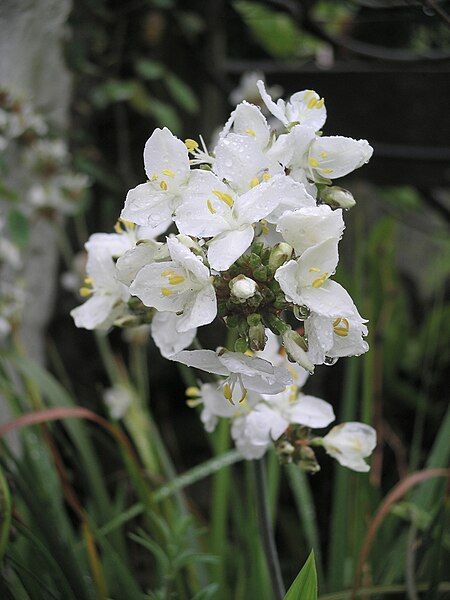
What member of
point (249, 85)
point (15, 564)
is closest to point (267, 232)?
point (15, 564)

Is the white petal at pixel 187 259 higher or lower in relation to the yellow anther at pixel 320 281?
higher

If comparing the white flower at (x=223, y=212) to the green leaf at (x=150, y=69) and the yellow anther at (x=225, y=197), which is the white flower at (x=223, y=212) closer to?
the yellow anther at (x=225, y=197)

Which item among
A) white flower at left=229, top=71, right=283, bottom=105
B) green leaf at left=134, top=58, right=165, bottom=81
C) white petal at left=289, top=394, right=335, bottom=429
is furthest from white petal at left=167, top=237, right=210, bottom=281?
green leaf at left=134, top=58, right=165, bottom=81

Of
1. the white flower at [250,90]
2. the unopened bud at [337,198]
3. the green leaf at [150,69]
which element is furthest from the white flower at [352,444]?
the green leaf at [150,69]

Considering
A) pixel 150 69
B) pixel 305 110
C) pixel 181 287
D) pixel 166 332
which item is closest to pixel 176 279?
pixel 181 287

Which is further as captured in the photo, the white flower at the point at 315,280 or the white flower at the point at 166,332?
the white flower at the point at 166,332

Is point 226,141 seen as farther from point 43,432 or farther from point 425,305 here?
point 425,305
